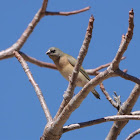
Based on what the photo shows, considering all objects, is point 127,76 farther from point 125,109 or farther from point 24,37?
point 24,37

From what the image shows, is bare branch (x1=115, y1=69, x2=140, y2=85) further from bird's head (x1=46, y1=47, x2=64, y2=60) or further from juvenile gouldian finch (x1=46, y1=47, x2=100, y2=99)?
bird's head (x1=46, y1=47, x2=64, y2=60)

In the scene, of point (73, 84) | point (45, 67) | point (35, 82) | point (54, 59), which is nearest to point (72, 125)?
point (73, 84)

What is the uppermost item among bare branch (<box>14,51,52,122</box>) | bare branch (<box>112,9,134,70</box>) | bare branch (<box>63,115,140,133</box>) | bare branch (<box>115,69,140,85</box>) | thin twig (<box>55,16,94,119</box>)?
bare branch (<box>14,51,52,122</box>)

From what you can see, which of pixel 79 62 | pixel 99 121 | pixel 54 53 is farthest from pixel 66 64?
pixel 79 62

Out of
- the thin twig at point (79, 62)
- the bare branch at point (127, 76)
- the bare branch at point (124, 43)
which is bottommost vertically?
the bare branch at point (127, 76)

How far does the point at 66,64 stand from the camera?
22.7 feet

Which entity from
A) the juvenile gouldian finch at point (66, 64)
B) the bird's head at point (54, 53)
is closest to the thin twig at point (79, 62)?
the juvenile gouldian finch at point (66, 64)

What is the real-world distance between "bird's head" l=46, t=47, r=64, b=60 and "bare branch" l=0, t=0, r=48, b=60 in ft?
4.67

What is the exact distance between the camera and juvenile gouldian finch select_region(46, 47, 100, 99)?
21.7 feet

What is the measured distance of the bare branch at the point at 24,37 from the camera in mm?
5344

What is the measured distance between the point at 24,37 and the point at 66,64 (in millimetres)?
1558

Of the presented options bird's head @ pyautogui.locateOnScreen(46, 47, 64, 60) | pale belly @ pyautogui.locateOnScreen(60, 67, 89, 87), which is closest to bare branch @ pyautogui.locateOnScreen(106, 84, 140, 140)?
pale belly @ pyautogui.locateOnScreen(60, 67, 89, 87)

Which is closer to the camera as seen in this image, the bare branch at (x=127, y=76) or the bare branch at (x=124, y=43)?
the bare branch at (x=124, y=43)

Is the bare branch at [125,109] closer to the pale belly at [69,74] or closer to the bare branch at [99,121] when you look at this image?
the bare branch at [99,121]
